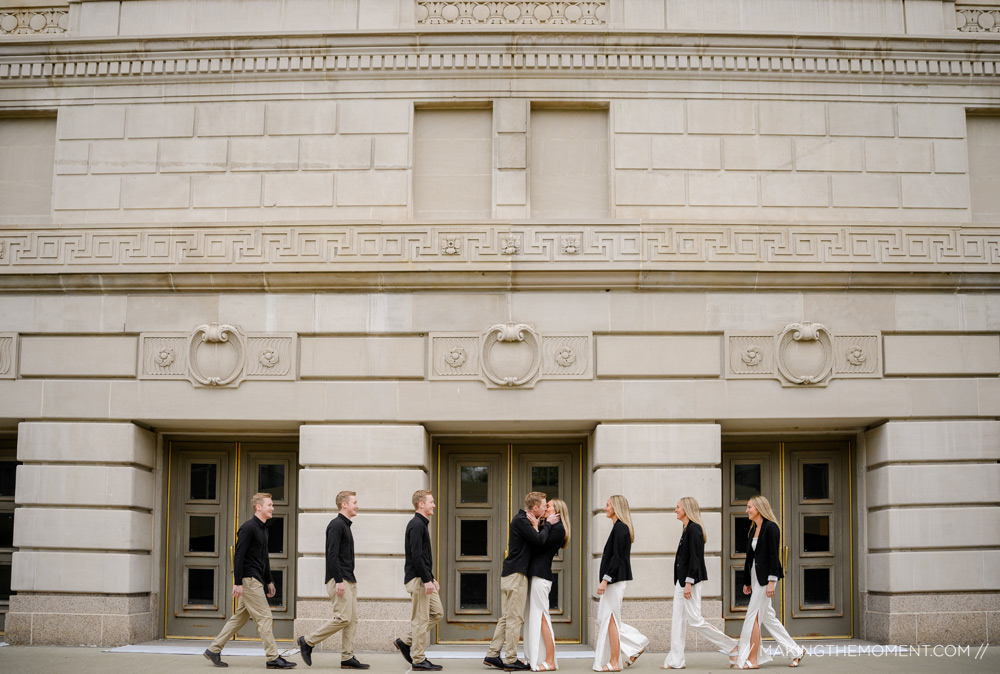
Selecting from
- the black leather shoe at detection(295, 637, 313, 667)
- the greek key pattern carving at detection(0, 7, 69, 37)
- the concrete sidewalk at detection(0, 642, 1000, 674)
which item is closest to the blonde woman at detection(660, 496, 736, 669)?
the concrete sidewalk at detection(0, 642, 1000, 674)

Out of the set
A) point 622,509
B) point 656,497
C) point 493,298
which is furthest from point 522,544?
point 493,298

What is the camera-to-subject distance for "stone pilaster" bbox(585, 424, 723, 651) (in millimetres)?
13945

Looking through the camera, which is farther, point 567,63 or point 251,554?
point 567,63

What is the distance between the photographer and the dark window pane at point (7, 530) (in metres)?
15.5

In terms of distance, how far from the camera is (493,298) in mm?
14539

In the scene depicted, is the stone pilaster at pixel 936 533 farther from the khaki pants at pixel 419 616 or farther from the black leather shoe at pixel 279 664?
the black leather shoe at pixel 279 664

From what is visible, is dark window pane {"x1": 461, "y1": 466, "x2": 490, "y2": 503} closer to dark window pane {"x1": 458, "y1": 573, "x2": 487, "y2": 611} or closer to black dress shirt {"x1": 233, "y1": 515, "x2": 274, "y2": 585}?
dark window pane {"x1": 458, "y1": 573, "x2": 487, "y2": 611}

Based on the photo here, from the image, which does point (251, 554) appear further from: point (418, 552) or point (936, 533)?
point (936, 533)

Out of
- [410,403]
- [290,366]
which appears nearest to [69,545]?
[290,366]

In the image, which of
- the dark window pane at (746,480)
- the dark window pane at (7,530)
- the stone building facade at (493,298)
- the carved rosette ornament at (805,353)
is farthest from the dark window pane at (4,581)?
the carved rosette ornament at (805,353)

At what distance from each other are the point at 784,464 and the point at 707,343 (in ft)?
7.54

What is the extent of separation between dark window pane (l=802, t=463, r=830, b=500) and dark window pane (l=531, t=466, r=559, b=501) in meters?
3.56

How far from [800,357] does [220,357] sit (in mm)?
7896

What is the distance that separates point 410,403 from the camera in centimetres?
1433
